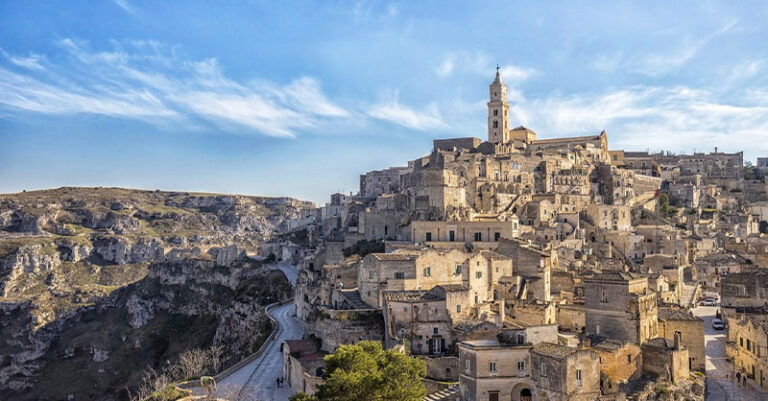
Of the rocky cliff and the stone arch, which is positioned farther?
the rocky cliff

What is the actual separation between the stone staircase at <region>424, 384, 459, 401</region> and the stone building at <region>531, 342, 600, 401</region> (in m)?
4.35

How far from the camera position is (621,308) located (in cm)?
3494

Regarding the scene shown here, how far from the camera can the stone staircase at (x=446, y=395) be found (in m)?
31.2

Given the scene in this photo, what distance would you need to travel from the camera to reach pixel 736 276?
44.3 metres

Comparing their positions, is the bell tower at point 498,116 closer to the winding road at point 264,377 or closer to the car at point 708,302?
the car at point 708,302

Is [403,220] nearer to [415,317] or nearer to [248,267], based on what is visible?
[415,317]

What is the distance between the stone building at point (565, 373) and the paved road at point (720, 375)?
28.3ft

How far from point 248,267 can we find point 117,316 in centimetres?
2966

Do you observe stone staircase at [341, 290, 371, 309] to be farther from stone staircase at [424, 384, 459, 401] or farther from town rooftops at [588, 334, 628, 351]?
town rooftops at [588, 334, 628, 351]

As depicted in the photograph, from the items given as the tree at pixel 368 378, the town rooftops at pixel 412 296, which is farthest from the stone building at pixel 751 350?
the tree at pixel 368 378

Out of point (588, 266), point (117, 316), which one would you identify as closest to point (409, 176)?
point (588, 266)

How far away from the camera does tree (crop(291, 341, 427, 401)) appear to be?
2677 cm

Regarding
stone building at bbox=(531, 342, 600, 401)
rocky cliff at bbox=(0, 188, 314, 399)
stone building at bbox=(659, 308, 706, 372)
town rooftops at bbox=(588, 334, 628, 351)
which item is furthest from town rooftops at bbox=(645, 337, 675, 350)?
rocky cliff at bbox=(0, 188, 314, 399)

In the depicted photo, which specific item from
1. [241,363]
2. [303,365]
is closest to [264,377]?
[241,363]
